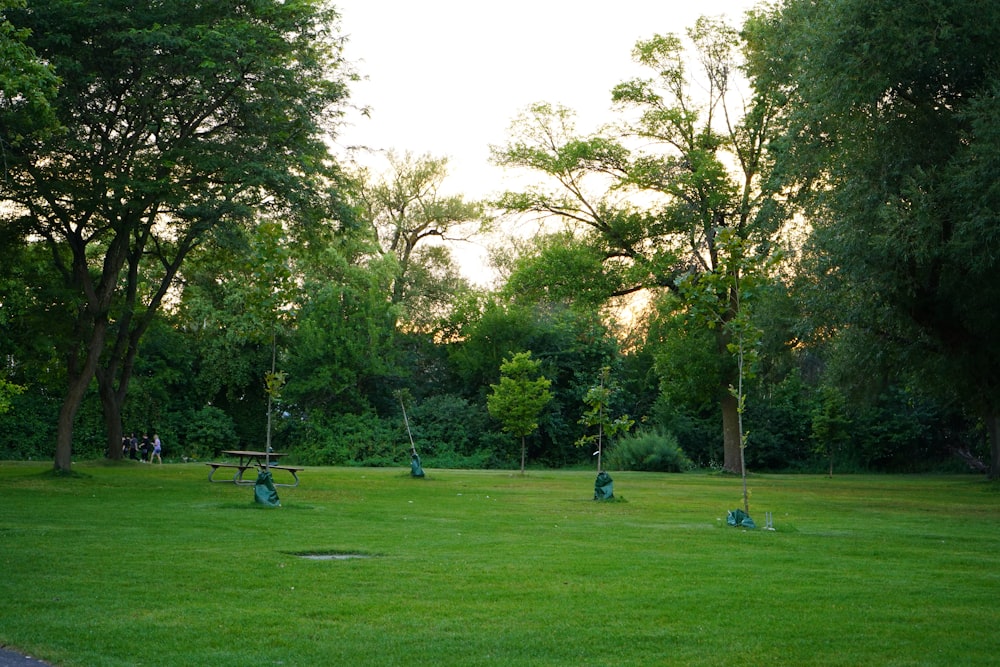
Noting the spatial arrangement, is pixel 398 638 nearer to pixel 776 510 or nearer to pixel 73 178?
pixel 776 510

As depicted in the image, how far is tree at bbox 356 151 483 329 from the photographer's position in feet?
204

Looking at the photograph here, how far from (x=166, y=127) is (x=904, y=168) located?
17795 millimetres

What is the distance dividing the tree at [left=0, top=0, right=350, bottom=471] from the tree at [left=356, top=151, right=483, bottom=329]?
32544mm

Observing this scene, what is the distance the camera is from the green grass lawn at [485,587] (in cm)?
745

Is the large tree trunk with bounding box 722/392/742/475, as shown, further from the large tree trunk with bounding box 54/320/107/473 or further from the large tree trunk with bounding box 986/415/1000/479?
the large tree trunk with bounding box 54/320/107/473

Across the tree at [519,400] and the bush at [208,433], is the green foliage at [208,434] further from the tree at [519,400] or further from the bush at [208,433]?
the tree at [519,400]

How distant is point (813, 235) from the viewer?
25.0 metres

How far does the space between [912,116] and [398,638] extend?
20.0m

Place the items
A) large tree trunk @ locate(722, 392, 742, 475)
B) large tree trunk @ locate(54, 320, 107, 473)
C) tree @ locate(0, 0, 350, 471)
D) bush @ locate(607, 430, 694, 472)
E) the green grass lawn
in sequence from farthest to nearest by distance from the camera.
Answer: bush @ locate(607, 430, 694, 472)
large tree trunk @ locate(722, 392, 742, 475)
large tree trunk @ locate(54, 320, 107, 473)
tree @ locate(0, 0, 350, 471)
the green grass lawn

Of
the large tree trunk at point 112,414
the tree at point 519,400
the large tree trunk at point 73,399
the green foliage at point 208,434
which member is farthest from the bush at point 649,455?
the large tree trunk at point 73,399

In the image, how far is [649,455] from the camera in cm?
4775

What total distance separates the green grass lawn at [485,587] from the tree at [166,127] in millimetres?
9579

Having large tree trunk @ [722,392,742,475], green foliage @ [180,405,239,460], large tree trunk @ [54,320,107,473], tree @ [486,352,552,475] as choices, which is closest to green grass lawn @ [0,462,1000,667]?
large tree trunk @ [54,320,107,473]

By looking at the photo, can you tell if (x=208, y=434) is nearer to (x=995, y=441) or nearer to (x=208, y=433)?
(x=208, y=433)
